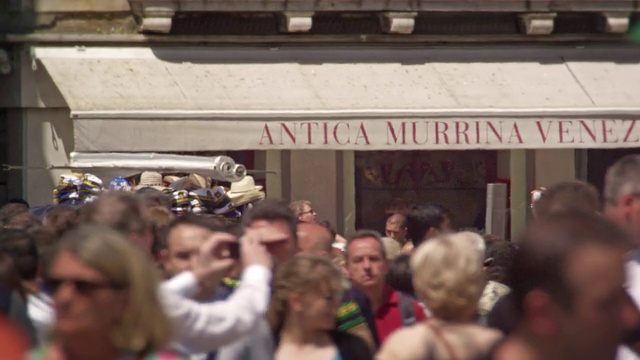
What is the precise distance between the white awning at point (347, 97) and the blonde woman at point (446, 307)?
11221 millimetres

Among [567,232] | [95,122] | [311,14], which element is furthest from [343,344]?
[311,14]

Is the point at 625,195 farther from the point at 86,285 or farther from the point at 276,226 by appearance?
the point at 86,285

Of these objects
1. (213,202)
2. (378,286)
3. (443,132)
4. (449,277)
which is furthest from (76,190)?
(449,277)

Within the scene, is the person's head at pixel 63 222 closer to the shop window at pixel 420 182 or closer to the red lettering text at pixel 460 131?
the red lettering text at pixel 460 131

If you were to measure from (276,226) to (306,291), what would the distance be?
993mm

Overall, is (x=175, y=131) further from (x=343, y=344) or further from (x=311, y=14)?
(x=343, y=344)

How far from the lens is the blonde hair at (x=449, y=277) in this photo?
4.97 metres

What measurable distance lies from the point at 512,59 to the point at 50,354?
49.4 feet

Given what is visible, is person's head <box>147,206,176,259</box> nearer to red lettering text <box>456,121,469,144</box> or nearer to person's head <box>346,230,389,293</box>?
person's head <box>346,230,389,293</box>

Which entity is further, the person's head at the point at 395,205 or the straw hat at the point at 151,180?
the person's head at the point at 395,205

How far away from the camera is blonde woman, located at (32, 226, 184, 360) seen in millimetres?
3676

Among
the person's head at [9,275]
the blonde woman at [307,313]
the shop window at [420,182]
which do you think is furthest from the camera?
the shop window at [420,182]

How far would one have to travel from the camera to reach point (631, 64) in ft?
60.1

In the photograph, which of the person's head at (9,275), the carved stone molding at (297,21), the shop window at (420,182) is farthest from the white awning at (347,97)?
the person's head at (9,275)
